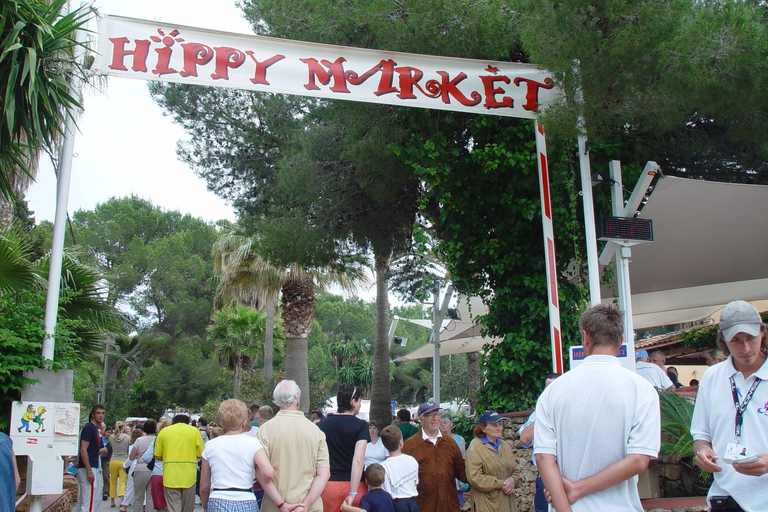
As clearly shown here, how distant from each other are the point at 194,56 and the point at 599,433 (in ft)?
19.1

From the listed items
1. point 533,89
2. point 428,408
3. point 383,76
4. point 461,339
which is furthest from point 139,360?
point 428,408

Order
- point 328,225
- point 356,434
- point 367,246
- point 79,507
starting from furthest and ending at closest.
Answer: point 367,246 → point 328,225 → point 79,507 → point 356,434

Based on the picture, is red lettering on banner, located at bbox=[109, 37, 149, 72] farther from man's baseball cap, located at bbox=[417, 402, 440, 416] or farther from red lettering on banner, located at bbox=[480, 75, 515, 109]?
man's baseball cap, located at bbox=[417, 402, 440, 416]

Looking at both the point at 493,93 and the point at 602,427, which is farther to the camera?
the point at 493,93

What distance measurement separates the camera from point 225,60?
6922 mm

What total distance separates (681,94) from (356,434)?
16.8 feet

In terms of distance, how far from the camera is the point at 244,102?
1395 cm

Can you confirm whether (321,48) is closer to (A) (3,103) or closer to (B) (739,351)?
(A) (3,103)

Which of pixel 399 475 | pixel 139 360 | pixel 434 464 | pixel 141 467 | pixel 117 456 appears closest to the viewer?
pixel 399 475

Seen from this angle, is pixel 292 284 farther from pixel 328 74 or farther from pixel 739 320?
pixel 739 320

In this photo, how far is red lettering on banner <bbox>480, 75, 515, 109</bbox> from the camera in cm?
768

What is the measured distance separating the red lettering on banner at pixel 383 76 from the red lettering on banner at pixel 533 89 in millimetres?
1565

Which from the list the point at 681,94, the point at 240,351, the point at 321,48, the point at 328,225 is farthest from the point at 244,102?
the point at 240,351

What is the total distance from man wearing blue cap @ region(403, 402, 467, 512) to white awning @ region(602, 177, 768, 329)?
412 cm
